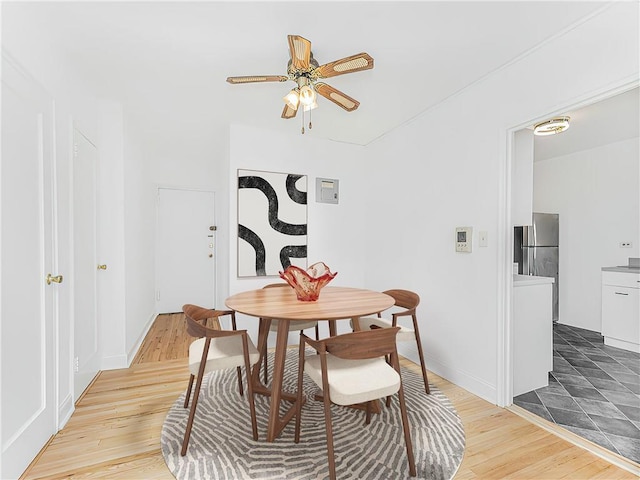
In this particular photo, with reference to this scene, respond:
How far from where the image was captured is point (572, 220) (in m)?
4.30

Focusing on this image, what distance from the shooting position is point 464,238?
2.52 m

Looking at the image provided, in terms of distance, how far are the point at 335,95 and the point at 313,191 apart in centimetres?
166

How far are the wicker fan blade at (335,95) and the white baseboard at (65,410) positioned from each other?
2.64 m

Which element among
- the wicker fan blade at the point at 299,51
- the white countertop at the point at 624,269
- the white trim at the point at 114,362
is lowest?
the white trim at the point at 114,362

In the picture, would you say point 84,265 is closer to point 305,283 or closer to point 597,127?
point 305,283

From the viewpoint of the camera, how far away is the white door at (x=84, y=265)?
7.38 ft

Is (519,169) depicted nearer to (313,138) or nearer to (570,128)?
(570,128)

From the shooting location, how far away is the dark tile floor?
1.88 meters

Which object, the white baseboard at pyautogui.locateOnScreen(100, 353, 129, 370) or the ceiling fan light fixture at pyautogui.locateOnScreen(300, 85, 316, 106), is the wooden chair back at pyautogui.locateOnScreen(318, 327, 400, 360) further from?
the white baseboard at pyautogui.locateOnScreen(100, 353, 129, 370)

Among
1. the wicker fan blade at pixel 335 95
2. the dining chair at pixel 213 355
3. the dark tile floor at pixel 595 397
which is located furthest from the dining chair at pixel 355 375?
the wicker fan blade at pixel 335 95

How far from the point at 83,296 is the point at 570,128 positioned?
5.08 m

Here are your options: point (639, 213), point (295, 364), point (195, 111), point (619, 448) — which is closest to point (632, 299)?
point (639, 213)

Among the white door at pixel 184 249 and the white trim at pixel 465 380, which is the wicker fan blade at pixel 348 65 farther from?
→ the white door at pixel 184 249

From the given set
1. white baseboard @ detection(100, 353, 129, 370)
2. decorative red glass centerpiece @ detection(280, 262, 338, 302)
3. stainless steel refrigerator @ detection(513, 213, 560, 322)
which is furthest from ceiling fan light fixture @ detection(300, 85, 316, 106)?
stainless steel refrigerator @ detection(513, 213, 560, 322)
